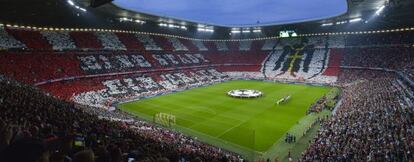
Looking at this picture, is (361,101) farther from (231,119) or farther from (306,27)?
(306,27)

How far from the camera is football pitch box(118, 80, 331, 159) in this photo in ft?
91.5

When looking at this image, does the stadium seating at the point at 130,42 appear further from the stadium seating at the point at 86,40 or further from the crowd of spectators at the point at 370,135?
the crowd of spectators at the point at 370,135

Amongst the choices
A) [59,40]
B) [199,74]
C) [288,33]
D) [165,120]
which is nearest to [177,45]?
[199,74]

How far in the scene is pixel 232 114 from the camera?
36625mm

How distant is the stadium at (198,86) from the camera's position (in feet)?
42.6

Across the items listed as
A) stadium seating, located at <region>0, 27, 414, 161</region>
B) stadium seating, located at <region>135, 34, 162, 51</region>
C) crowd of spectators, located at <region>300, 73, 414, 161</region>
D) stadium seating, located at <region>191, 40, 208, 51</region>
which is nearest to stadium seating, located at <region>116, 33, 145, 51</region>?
stadium seating, located at <region>0, 27, 414, 161</region>

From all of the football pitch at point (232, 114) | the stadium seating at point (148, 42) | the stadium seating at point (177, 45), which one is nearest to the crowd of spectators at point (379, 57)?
the football pitch at point (232, 114)

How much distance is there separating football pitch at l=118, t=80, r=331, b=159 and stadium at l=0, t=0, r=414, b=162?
0.20 m

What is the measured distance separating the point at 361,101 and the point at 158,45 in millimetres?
50038

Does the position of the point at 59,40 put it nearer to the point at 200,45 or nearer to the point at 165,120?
the point at 165,120

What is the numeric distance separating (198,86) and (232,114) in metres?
22.8

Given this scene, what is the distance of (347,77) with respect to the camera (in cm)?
6203

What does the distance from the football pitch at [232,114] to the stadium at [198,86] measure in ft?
0.65

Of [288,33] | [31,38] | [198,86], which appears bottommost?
[198,86]
